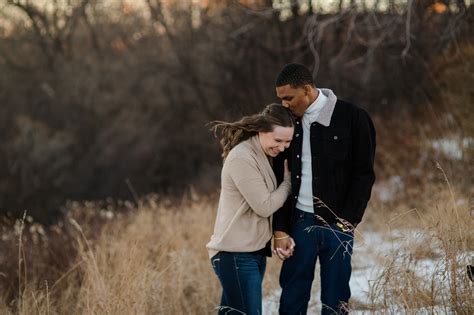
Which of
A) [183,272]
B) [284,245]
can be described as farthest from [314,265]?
[183,272]

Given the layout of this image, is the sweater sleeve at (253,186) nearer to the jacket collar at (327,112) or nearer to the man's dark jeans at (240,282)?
the man's dark jeans at (240,282)

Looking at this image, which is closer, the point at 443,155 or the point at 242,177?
the point at 242,177

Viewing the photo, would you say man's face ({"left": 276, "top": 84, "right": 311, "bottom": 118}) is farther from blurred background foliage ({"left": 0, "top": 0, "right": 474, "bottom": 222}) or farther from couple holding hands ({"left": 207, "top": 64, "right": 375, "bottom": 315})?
blurred background foliage ({"left": 0, "top": 0, "right": 474, "bottom": 222})

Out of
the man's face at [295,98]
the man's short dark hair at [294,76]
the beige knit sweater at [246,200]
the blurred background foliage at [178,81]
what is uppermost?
the man's short dark hair at [294,76]

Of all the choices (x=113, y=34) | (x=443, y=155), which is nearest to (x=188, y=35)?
(x=113, y=34)

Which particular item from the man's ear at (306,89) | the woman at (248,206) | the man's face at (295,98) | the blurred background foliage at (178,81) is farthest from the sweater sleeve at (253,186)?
the blurred background foliage at (178,81)

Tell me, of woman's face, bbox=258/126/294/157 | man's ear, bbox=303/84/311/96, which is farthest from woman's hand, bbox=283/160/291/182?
man's ear, bbox=303/84/311/96

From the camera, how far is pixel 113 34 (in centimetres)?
2364

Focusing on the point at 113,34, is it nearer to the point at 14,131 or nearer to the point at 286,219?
the point at 14,131

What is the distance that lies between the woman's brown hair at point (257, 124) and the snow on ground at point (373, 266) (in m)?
0.90

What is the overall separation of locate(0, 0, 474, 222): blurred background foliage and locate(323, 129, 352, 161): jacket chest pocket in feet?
14.7

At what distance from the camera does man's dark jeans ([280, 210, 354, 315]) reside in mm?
3752

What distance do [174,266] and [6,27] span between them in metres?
17.6

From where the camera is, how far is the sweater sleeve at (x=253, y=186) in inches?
142
